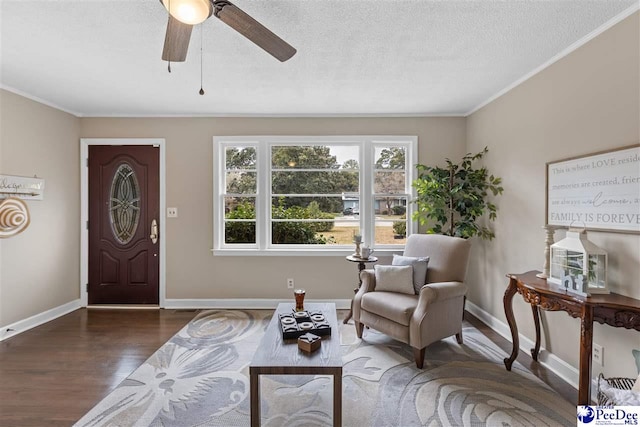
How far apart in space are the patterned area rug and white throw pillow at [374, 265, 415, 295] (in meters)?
0.51

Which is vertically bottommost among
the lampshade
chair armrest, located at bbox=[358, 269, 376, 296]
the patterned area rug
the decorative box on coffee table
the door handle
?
the patterned area rug

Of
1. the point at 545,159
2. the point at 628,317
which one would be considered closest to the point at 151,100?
the point at 545,159

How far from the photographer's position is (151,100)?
3.47 meters

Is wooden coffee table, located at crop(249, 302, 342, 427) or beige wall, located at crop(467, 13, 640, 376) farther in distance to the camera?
beige wall, located at crop(467, 13, 640, 376)

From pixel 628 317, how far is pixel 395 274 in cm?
160

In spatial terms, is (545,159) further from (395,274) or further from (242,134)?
(242,134)

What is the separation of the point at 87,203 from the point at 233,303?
226 cm

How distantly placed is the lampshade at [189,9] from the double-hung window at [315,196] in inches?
104

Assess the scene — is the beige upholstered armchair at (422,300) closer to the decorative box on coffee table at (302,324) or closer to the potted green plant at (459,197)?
the potted green plant at (459,197)

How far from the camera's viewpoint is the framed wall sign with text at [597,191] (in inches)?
75.9

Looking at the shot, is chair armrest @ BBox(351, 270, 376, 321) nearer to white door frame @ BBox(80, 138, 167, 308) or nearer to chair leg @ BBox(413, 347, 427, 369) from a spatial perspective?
chair leg @ BBox(413, 347, 427, 369)

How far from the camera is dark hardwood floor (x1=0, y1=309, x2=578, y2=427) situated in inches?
82.0

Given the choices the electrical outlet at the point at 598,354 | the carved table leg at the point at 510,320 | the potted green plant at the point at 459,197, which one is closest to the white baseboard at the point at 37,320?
the potted green plant at the point at 459,197

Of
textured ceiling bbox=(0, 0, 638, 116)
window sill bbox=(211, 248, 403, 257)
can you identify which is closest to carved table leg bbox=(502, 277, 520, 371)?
window sill bbox=(211, 248, 403, 257)
